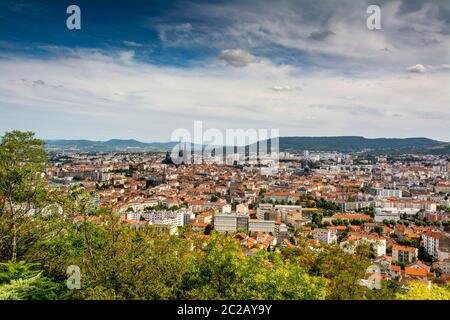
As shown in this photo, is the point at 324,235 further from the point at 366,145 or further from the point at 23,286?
the point at 366,145

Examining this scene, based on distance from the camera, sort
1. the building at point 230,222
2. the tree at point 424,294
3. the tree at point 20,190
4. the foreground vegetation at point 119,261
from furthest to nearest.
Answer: the building at point 230,222 → the tree at point 20,190 → the foreground vegetation at point 119,261 → the tree at point 424,294

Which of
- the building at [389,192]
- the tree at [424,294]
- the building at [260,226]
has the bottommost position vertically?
the building at [260,226]

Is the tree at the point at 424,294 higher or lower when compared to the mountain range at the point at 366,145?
lower

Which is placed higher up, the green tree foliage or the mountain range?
the mountain range

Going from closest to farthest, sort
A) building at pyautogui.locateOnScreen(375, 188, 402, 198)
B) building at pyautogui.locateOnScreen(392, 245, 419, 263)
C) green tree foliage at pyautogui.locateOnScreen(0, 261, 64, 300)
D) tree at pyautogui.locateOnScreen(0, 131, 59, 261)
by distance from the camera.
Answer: green tree foliage at pyautogui.locateOnScreen(0, 261, 64, 300) < tree at pyautogui.locateOnScreen(0, 131, 59, 261) < building at pyautogui.locateOnScreen(392, 245, 419, 263) < building at pyautogui.locateOnScreen(375, 188, 402, 198)

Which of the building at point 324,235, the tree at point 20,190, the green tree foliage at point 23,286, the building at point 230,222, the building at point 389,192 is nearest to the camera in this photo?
the green tree foliage at point 23,286

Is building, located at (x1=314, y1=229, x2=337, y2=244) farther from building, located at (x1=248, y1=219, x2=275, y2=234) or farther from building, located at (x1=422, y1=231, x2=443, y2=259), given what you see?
building, located at (x1=248, y1=219, x2=275, y2=234)

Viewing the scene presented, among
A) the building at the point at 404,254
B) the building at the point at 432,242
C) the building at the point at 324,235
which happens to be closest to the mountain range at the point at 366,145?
the building at the point at 324,235

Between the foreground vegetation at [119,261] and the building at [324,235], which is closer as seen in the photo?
the foreground vegetation at [119,261]

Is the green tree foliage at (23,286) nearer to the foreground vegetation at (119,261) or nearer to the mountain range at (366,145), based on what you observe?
the foreground vegetation at (119,261)

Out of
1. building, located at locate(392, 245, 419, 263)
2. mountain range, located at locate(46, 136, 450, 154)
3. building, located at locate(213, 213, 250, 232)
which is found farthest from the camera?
mountain range, located at locate(46, 136, 450, 154)

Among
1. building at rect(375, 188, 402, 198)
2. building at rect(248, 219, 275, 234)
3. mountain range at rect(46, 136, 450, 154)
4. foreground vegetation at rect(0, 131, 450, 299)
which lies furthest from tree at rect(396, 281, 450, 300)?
mountain range at rect(46, 136, 450, 154)
